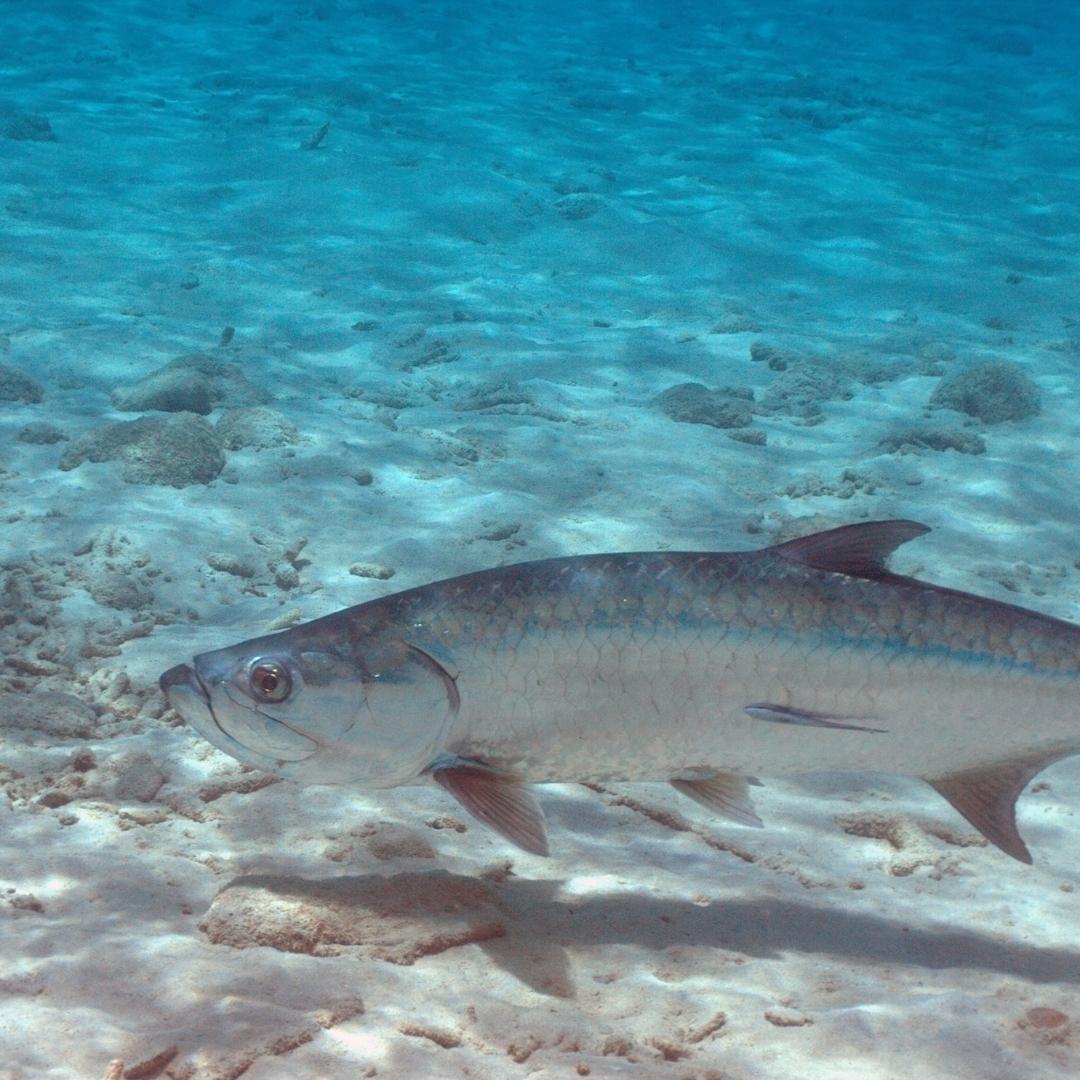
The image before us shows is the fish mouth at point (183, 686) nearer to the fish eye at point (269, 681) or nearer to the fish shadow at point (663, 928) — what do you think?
the fish eye at point (269, 681)

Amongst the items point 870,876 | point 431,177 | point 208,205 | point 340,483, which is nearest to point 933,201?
point 431,177

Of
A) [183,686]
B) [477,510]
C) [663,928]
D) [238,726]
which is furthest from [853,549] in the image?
[477,510]

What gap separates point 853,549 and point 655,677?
720mm

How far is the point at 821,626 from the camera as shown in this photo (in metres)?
3.04

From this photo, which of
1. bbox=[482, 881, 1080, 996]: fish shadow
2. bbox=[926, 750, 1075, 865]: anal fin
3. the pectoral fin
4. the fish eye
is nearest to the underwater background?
bbox=[482, 881, 1080, 996]: fish shadow

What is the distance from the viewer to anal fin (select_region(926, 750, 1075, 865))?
3141mm

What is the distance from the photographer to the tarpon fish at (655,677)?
9.80 feet

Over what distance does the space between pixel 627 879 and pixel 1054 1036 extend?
4.74 feet

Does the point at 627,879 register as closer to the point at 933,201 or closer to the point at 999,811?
the point at 999,811

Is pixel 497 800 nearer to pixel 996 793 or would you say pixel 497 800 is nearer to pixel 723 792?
pixel 723 792

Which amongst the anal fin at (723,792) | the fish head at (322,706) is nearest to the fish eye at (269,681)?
the fish head at (322,706)

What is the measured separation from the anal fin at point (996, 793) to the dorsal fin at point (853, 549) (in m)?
0.70

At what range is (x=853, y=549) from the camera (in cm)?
311

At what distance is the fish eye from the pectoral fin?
1.64 ft
